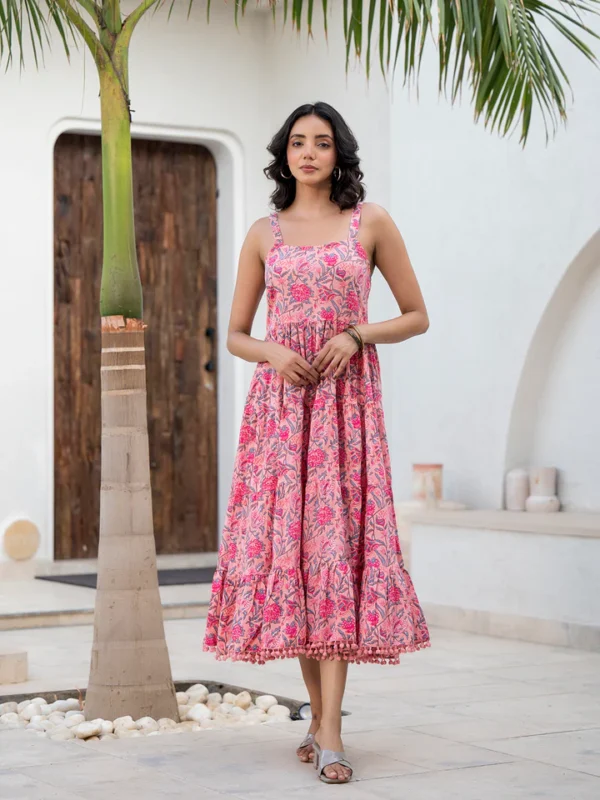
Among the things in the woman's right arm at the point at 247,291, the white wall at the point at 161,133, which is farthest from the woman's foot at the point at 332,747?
the white wall at the point at 161,133

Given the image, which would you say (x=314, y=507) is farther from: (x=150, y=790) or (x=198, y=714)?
(x=198, y=714)

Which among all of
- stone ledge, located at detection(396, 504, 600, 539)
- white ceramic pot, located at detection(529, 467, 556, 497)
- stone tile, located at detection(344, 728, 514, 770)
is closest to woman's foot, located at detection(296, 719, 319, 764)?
stone tile, located at detection(344, 728, 514, 770)

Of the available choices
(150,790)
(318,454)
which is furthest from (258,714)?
(318,454)

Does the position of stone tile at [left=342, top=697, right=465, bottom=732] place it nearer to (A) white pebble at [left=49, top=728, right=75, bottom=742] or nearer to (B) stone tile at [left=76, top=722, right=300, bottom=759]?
(B) stone tile at [left=76, top=722, right=300, bottom=759]

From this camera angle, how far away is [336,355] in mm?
3084

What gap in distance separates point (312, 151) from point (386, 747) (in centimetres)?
152

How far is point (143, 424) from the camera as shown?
391cm

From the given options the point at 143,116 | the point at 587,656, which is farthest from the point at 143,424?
the point at 143,116

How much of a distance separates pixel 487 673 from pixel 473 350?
7.58ft

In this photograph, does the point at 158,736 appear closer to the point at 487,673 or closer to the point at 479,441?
the point at 487,673

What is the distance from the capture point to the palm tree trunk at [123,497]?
3.84 meters

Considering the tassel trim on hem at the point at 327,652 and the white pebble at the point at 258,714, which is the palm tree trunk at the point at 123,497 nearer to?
the white pebble at the point at 258,714

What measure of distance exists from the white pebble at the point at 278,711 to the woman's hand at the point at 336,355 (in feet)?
4.38

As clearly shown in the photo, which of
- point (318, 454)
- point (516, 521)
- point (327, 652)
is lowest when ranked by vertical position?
point (327, 652)
